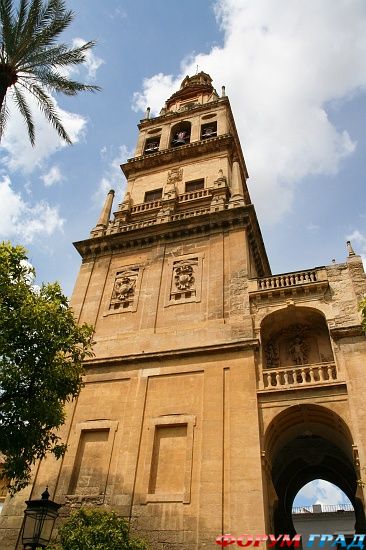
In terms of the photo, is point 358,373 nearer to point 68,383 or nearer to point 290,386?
point 290,386

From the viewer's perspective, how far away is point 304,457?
19.3 metres

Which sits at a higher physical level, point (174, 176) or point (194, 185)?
point (174, 176)

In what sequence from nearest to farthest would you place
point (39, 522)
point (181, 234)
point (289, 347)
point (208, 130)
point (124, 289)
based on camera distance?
point (39, 522)
point (289, 347)
point (124, 289)
point (181, 234)
point (208, 130)

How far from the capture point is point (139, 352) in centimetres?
1748

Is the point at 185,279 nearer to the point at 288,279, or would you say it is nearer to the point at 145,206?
the point at 288,279

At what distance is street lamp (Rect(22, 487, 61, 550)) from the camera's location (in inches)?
377

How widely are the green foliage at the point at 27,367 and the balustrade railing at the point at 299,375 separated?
624cm

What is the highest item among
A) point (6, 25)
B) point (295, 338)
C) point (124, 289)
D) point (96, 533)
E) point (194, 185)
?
point (194, 185)

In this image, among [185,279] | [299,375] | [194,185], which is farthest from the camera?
[194,185]

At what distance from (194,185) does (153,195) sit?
98.0 inches

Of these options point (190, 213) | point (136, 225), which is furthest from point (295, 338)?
point (136, 225)

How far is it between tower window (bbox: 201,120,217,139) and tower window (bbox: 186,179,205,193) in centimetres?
471

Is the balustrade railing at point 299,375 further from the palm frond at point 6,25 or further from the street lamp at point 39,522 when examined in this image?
the palm frond at point 6,25

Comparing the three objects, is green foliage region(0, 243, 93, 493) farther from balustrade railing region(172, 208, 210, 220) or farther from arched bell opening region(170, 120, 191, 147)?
arched bell opening region(170, 120, 191, 147)
